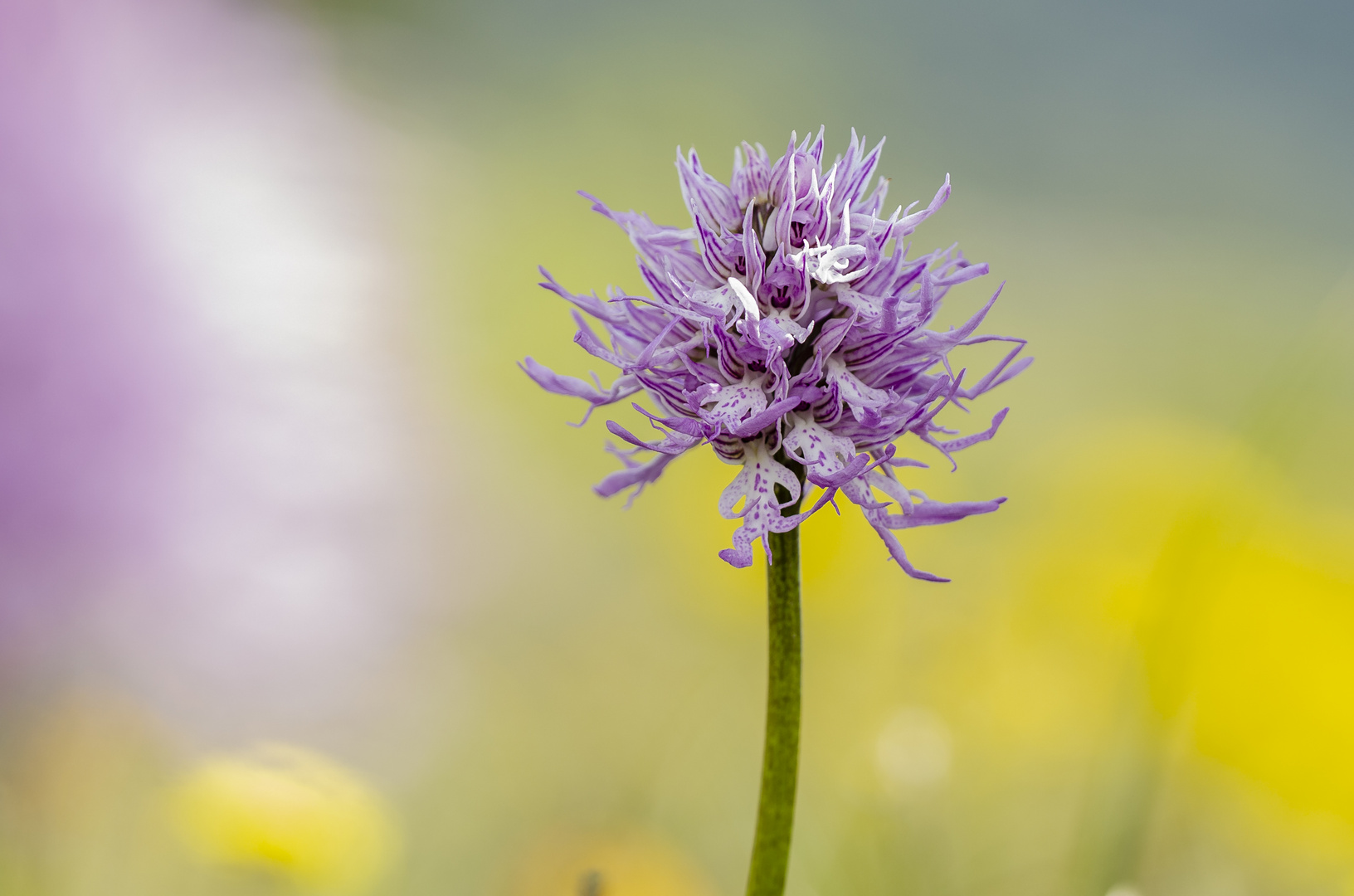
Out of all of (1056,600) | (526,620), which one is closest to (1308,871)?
(1056,600)

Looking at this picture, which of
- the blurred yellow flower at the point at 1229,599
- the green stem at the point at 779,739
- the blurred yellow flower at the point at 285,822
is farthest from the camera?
the blurred yellow flower at the point at 285,822

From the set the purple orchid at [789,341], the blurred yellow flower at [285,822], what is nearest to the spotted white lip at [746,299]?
the purple orchid at [789,341]

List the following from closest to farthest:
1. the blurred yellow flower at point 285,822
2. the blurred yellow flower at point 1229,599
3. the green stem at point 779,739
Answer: the green stem at point 779,739
the blurred yellow flower at point 1229,599
the blurred yellow flower at point 285,822

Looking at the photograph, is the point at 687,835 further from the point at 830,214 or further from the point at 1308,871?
the point at 830,214

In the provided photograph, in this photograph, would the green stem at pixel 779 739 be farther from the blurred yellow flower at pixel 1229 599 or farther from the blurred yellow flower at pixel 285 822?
the blurred yellow flower at pixel 285 822

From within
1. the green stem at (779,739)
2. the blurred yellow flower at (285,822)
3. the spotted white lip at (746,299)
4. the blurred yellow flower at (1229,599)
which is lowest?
the blurred yellow flower at (285,822)

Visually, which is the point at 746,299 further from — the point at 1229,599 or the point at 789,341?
the point at 1229,599
